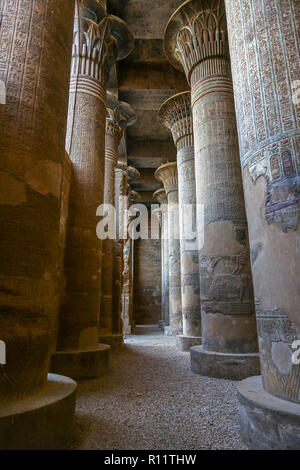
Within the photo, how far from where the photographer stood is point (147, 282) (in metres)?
20.8

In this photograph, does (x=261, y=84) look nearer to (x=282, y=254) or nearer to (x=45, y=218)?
(x=282, y=254)

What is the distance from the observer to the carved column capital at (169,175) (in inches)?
510

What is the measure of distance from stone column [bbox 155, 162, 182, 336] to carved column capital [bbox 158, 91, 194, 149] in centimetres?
315

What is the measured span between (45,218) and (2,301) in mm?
723

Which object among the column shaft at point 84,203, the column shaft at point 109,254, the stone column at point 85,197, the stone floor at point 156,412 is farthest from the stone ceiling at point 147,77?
the stone floor at point 156,412

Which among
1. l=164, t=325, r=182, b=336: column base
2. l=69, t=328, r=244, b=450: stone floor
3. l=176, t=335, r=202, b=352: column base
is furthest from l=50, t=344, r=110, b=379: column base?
l=164, t=325, r=182, b=336: column base

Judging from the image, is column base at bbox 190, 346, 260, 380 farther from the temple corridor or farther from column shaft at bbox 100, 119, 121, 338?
column shaft at bbox 100, 119, 121, 338

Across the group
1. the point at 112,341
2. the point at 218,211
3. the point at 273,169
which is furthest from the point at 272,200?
the point at 112,341

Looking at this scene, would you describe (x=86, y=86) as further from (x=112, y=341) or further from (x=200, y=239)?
(x=112, y=341)

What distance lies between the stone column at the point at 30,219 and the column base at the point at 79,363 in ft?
5.92

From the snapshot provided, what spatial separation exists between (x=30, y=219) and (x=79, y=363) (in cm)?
302

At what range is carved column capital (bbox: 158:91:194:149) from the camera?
9.19 metres

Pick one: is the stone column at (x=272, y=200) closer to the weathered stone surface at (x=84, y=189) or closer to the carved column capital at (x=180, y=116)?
the weathered stone surface at (x=84, y=189)

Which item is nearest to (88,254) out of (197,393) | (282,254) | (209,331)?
(209,331)
